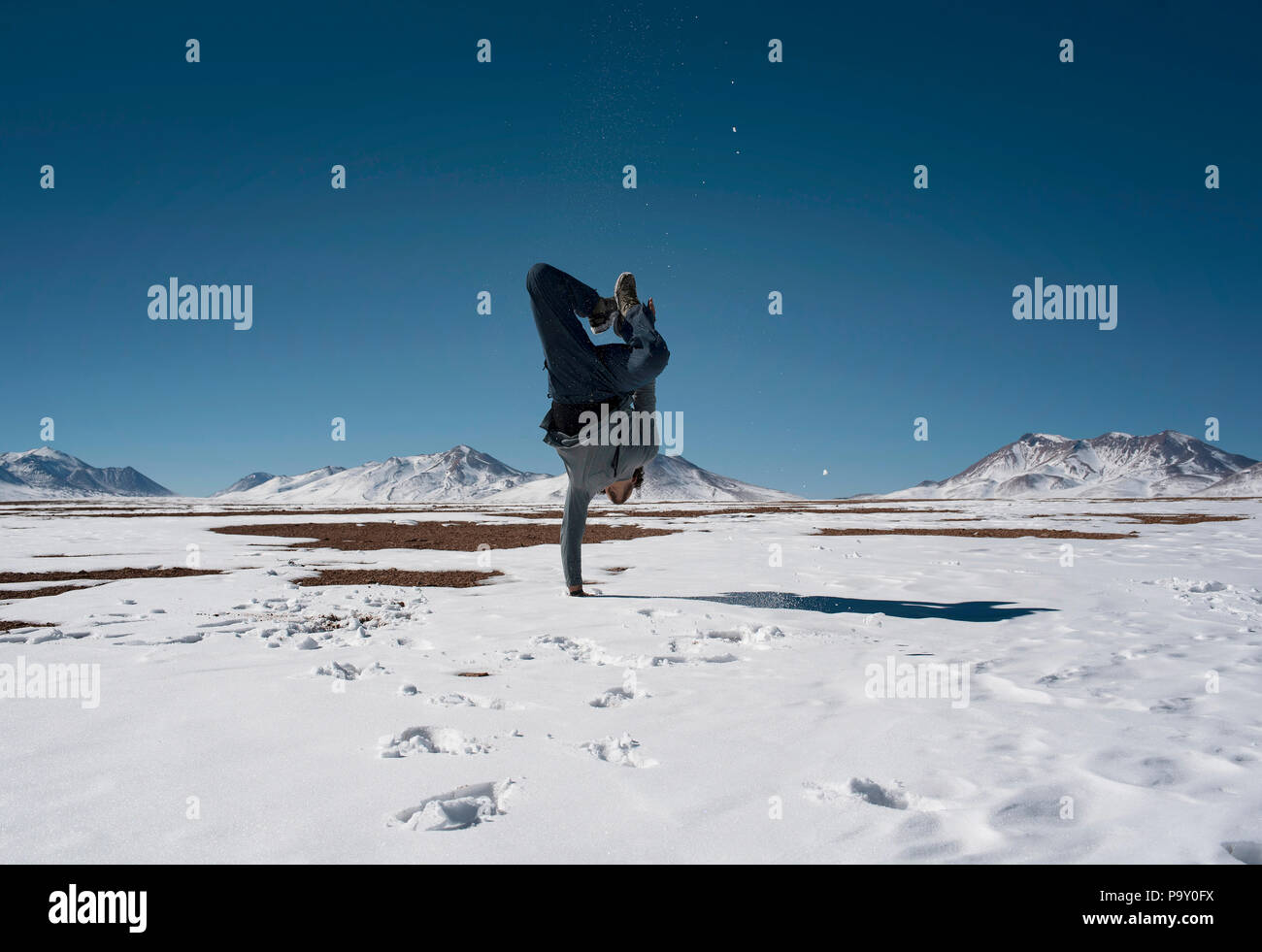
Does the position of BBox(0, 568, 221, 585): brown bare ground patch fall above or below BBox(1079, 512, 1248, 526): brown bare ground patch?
above

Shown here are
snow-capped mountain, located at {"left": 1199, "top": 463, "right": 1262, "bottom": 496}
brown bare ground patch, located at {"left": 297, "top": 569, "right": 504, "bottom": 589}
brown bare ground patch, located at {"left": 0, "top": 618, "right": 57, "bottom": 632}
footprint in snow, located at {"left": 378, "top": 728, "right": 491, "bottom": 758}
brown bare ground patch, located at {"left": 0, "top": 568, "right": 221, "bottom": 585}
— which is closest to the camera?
footprint in snow, located at {"left": 378, "top": 728, "right": 491, "bottom": 758}

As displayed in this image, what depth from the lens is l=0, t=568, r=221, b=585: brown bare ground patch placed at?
920 cm

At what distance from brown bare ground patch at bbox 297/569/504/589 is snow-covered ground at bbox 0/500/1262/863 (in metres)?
1.86

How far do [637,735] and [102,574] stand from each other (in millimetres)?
10234

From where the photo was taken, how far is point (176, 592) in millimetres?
7344

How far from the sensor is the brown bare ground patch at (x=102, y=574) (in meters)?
9.20

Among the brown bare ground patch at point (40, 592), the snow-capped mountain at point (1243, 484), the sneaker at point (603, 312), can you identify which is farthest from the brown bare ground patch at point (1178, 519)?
the snow-capped mountain at point (1243, 484)

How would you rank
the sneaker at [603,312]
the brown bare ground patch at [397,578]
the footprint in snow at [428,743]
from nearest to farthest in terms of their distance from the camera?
the footprint in snow at [428,743] < the sneaker at [603,312] < the brown bare ground patch at [397,578]

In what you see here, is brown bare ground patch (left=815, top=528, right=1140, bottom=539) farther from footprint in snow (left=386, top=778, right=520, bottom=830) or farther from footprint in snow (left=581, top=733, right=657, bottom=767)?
footprint in snow (left=386, top=778, right=520, bottom=830)

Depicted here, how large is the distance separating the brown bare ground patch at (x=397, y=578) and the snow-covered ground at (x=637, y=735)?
1.86m
